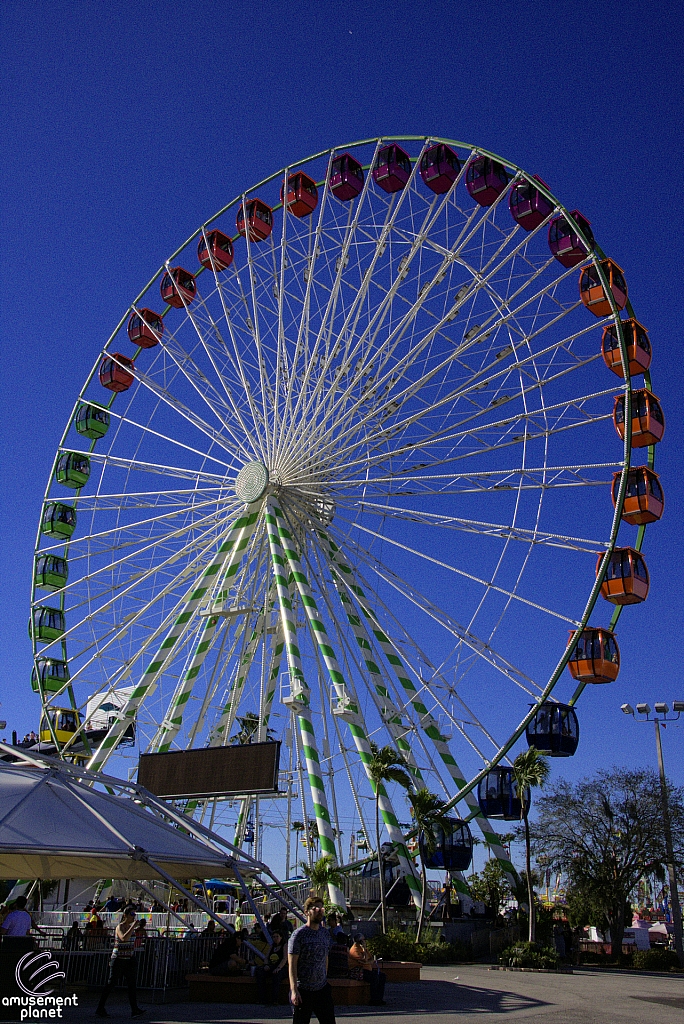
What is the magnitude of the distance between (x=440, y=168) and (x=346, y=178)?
3.10 metres

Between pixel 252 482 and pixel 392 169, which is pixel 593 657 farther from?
pixel 392 169

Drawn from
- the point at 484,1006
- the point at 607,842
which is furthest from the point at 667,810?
the point at 484,1006

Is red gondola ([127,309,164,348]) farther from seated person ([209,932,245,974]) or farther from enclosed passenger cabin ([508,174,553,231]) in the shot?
seated person ([209,932,245,974])

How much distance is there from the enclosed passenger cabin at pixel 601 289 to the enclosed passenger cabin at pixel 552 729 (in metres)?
9.74

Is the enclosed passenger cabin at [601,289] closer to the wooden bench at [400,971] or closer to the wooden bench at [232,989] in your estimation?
the wooden bench at [400,971]

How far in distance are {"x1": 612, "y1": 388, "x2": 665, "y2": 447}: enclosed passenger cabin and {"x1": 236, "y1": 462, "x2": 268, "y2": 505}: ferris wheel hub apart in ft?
31.4

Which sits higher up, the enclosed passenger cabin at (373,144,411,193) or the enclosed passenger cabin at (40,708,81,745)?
the enclosed passenger cabin at (373,144,411,193)

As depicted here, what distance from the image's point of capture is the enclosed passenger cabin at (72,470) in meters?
32.4

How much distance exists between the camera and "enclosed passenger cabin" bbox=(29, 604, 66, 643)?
100ft

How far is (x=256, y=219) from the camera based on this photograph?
29547 mm

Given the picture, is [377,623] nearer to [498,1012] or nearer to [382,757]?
[382,757]

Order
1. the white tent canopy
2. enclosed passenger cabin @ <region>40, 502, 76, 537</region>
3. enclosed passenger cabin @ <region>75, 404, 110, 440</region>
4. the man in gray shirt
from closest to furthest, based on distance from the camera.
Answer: the man in gray shirt, the white tent canopy, enclosed passenger cabin @ <region>40, 502, 76, 537</region>, enclosed passenger cabin @ <region>75, 404, 110, 440</region>

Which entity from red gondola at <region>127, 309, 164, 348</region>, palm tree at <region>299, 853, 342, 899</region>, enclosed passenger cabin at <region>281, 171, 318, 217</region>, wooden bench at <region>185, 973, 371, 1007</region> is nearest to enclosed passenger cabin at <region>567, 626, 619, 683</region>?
palm tree at <region>299, 853, 342, 899</region>

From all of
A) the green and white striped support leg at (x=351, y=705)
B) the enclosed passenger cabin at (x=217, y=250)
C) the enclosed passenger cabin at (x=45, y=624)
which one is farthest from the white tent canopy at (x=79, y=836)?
the enclosed passenger cabin at (x=217, y=250)
